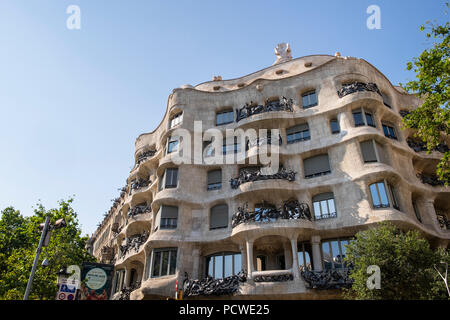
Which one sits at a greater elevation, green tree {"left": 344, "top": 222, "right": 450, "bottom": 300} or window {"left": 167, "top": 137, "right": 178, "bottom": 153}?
window {"left": 167, "top": 137, "right": 178, "bottom": 153}

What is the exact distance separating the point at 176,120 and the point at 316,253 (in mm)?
15762

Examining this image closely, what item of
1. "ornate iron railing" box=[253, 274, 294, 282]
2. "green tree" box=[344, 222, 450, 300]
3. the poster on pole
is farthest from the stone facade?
the poster on pole

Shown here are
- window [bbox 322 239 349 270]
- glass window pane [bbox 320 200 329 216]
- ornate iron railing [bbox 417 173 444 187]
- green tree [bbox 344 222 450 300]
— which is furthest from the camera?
ornate iron railing [bbox 417 173 444 187]

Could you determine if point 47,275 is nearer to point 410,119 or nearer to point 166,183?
point 166,183

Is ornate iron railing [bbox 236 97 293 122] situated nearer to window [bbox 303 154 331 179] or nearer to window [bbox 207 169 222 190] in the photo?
window [bbox 303 154 331 179]

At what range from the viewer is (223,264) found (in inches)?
906

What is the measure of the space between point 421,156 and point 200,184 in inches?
662

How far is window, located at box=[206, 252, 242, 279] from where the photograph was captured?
74.1 feet

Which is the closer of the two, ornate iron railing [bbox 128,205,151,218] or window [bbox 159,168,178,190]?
window [bbox 159,168,178,190]

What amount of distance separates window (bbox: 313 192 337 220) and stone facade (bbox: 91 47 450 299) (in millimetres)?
70
